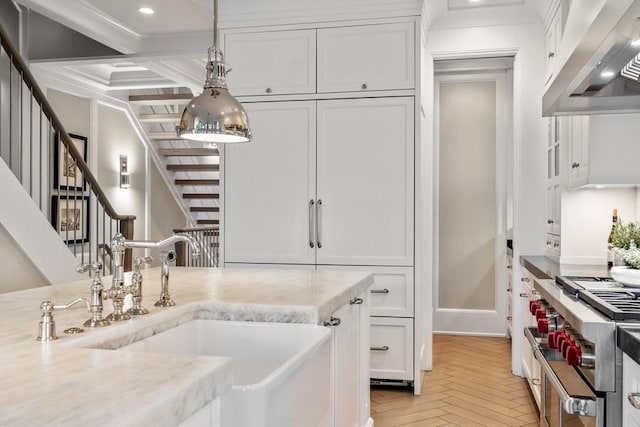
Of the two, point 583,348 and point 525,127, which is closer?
point 583,348

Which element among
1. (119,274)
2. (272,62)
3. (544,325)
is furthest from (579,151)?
(119,274)

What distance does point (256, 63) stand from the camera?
13.1 ft

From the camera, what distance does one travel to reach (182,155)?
8102mm

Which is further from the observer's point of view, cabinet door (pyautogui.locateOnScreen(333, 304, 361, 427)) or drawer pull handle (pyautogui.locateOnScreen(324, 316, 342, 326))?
cabinet door (pyautogui.locateOnScreen(333, 304, 361, 427))

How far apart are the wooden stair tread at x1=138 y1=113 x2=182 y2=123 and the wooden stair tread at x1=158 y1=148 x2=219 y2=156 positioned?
519 mm

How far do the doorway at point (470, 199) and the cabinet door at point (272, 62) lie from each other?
207cm

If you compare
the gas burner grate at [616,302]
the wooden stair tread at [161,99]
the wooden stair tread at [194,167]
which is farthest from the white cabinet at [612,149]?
the wooden stair tread at [194,167]

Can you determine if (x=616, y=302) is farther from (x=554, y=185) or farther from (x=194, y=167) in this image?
(x=194, y=167)

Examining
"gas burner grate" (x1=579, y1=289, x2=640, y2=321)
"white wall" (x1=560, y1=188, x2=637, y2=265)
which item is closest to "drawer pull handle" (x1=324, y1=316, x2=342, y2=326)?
"gas burner grate" (x1=579, y1=289, x2=640, y2=321)

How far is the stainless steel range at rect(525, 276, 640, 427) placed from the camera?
167 centimetres

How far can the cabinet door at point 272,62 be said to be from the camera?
3.91 metres

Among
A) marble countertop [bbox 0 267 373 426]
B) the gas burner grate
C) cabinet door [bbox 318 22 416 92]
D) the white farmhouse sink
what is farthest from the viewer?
cabinet door [bbox 318 22 416 92]

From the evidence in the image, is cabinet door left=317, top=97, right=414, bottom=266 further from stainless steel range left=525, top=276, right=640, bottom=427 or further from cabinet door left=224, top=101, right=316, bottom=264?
stainless steel range left=525, top=276, right=640, bottom=427

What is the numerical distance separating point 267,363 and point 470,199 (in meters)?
4.14
